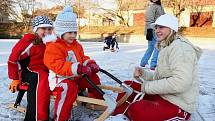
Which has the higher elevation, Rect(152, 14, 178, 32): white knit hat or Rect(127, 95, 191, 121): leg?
Rect(152, 14, 178, 32): white knit hat

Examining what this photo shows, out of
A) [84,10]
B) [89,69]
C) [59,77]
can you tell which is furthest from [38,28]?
[84,10]

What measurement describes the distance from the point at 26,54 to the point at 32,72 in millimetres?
245

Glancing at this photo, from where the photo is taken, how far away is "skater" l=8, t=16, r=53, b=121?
11.0ft

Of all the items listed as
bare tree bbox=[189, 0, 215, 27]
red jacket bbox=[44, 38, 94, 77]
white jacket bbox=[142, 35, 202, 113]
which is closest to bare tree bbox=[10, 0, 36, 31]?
bare tree bbox=[189, 0, 215, 27]

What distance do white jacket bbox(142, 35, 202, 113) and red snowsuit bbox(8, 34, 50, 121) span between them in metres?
1.06

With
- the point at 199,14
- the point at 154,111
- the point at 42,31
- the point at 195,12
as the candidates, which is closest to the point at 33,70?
the point at 42,31

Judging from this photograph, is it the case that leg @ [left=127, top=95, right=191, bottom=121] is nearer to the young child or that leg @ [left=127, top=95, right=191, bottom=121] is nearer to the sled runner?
the sled runner

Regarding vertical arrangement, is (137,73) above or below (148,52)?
above

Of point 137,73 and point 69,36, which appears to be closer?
point 69,36

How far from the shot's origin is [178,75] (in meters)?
2.90

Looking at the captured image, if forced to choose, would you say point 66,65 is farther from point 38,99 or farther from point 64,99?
point 38,99

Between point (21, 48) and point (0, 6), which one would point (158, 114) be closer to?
point (21, 48)

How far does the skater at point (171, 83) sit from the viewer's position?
2934 mm

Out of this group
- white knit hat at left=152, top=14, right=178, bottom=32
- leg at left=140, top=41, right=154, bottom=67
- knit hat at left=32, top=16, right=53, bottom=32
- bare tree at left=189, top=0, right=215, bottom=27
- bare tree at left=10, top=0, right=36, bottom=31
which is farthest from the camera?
bare tree at left=10, top=0, right=36, bottom=31
